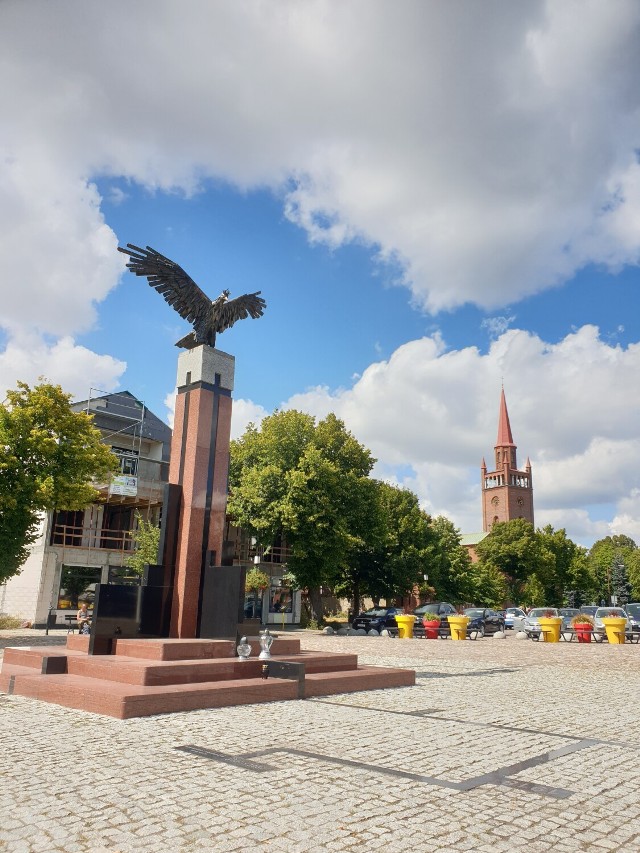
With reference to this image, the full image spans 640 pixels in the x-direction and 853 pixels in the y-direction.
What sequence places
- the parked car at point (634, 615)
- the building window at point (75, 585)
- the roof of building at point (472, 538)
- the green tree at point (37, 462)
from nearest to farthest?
1. the green tree at point (37, 462)
2. the building window at point (75, 585)
3. the parked car at point (634, 615)
4. the roof of building at point (472, 538)

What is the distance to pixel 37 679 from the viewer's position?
374 inches

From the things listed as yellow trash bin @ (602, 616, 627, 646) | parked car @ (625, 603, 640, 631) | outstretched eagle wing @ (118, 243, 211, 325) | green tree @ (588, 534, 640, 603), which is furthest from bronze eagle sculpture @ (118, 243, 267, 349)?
green tree @ (588, 534, 640, 603)

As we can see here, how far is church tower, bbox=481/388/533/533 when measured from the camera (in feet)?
342

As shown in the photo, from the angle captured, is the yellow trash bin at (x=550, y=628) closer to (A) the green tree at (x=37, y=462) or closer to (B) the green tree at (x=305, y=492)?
(B) the green tree at (x=305, y=492)

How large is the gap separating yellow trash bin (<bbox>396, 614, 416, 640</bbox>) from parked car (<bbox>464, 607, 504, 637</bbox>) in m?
3.55

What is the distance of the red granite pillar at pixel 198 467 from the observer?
12.2 meters

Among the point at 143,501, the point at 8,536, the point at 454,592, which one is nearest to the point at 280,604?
the point at 143,501

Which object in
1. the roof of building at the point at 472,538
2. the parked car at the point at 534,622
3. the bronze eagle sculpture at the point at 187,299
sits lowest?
the parked car at the point at 534,622

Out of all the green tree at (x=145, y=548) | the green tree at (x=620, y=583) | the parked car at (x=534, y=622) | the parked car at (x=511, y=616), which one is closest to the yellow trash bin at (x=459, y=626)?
the parked car at (x=534, y=622)

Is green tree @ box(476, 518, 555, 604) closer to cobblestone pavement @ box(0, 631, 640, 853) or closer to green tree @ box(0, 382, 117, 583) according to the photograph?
green tree @ box(0, 382, 117, 583)

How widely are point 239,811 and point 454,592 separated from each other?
162 feet

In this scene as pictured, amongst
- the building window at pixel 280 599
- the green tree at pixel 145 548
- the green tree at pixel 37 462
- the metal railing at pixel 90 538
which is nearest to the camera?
the green tree at pixel 37 462

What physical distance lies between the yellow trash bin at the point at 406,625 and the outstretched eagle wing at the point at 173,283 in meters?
17.5

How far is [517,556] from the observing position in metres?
67.3
